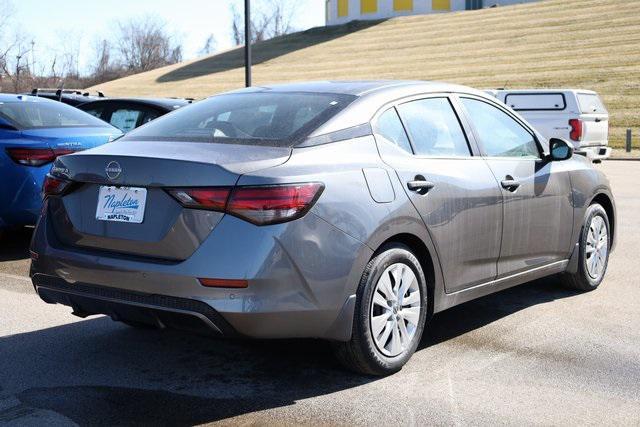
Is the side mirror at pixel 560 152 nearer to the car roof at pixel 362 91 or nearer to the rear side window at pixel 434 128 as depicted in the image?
the car roof at pixel 362 91

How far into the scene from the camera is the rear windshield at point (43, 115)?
327 inches

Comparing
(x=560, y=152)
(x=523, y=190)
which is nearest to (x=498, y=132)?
(x=523, y=190)

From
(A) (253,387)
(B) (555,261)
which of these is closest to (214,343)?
(A) (253,387)

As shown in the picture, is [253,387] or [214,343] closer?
[253,387]

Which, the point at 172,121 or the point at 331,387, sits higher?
the point at 172,121

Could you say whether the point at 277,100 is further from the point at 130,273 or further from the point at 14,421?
the point at 14,421

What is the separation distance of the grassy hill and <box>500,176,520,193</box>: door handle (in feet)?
87.3

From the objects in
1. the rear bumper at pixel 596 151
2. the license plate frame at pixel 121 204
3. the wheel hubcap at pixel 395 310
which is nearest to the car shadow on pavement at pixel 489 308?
the wheel hubcap at pixel 395 310

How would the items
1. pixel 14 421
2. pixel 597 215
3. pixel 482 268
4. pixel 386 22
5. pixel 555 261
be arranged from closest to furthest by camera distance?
pixel 14 421 → pixel 482 268 → pixel 555 261 → pixel 597 215 → pixel 386 22

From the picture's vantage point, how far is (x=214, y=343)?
5332mm

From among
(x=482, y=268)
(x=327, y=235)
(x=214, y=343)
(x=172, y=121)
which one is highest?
(x=172, y=121)

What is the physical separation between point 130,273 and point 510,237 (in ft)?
8.43

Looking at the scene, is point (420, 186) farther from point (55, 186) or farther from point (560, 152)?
point (55, 186)

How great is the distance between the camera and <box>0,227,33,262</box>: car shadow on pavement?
326 inches
